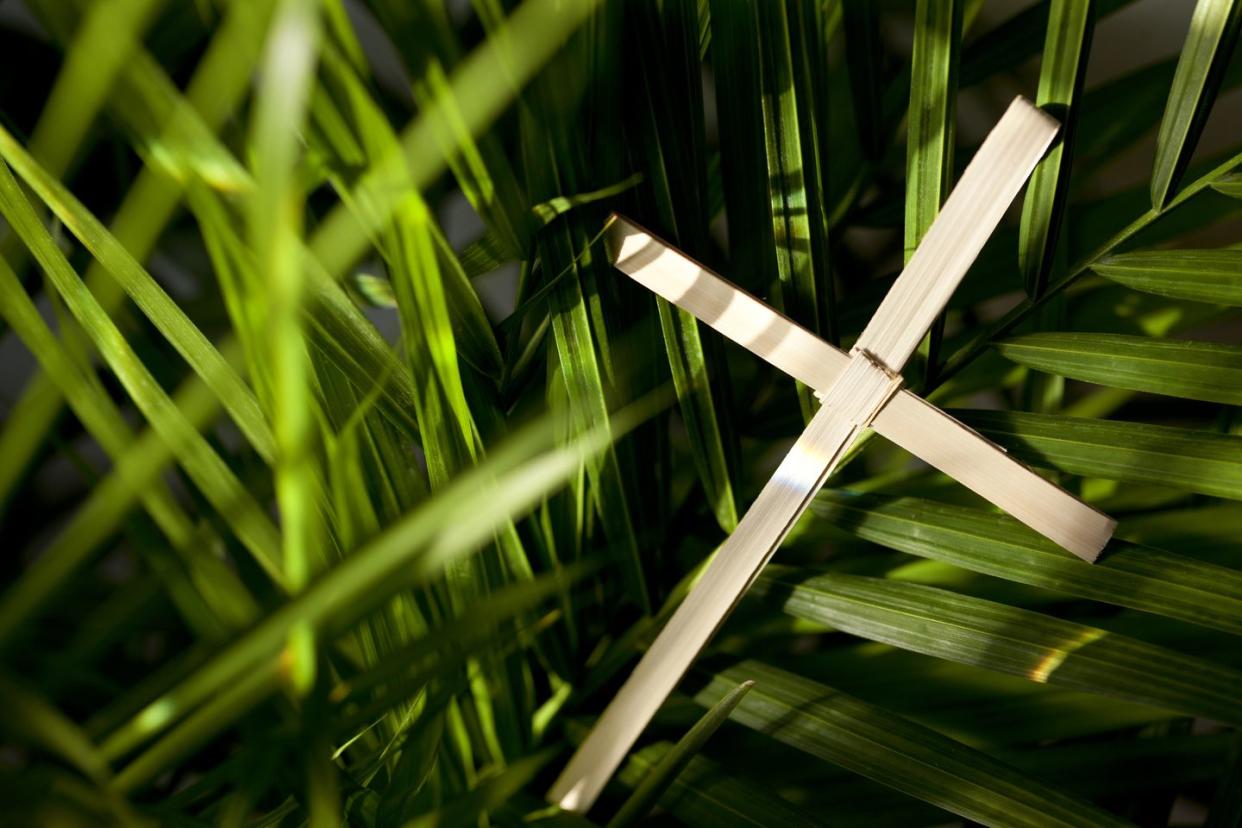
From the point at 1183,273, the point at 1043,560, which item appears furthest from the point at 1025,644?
the point at 1183,273

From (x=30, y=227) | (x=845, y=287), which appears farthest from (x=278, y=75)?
(x=845, y=287)

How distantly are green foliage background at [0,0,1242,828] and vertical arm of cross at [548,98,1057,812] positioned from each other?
0.03m

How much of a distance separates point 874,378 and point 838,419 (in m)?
0.02

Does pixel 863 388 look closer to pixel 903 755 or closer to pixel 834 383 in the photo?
pixel 834 383

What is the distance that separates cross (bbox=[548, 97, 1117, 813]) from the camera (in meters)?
0.23

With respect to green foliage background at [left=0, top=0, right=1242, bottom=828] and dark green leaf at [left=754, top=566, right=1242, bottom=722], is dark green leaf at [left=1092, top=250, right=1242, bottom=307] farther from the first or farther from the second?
dark green leaf at [left=754, top=566, right=1242, bottom=722]

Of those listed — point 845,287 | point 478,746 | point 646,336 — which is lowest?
point 478,746

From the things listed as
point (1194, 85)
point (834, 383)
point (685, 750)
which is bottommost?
point (685, 750)

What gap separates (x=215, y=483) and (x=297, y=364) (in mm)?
125

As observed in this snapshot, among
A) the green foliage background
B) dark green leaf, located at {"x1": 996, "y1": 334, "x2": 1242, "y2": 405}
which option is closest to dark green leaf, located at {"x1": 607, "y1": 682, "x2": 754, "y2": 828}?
the green foliage background

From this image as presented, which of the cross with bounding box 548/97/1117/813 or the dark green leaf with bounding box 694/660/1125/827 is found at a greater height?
the cross with bounding box 548/97/1117/813

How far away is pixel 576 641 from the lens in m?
0.33

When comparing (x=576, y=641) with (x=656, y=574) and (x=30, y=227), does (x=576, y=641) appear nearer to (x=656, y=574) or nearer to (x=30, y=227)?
(x=656, y=574)

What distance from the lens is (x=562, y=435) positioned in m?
0.28
